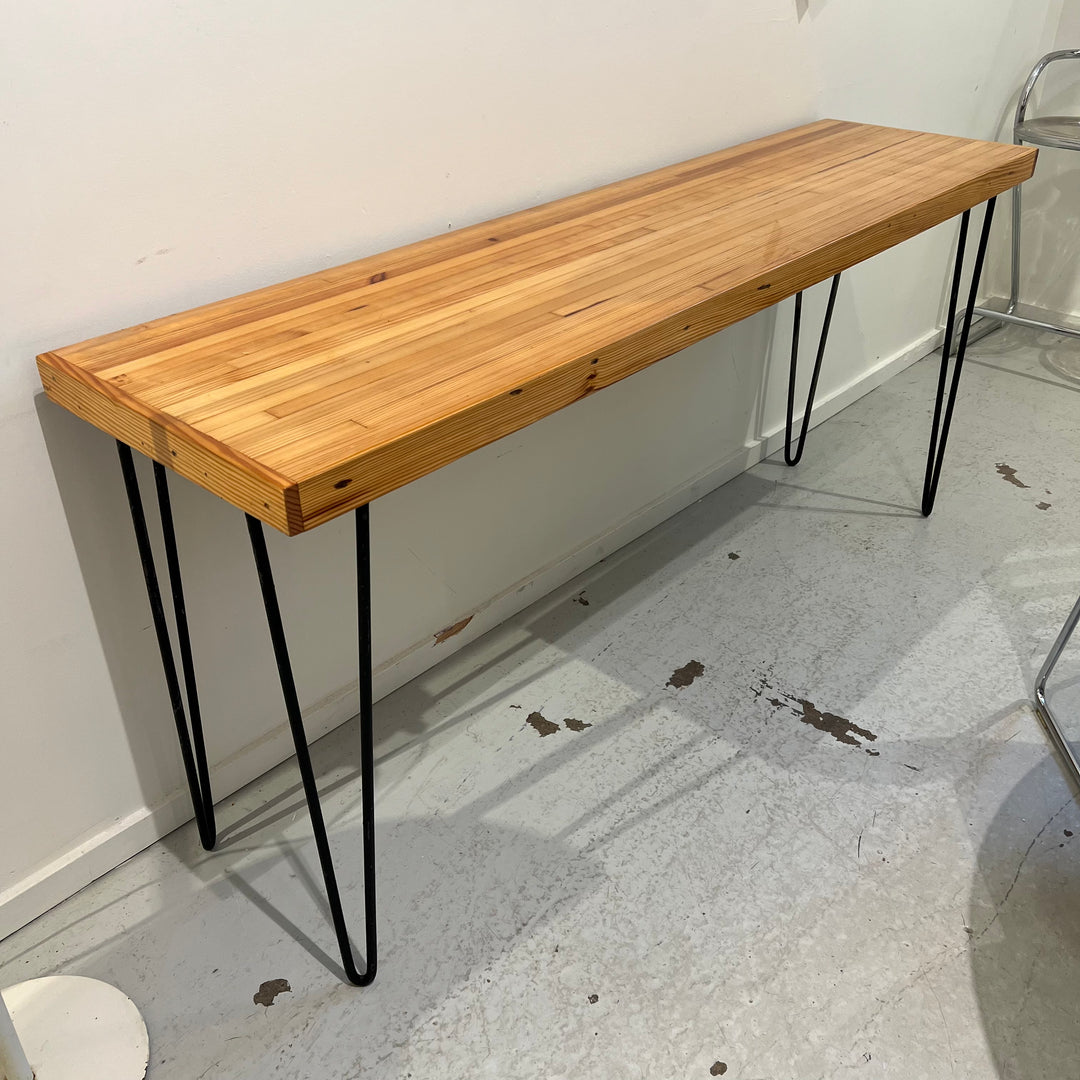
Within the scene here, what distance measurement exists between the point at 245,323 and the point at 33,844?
80cm

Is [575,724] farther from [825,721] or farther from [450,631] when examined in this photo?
[825,721]

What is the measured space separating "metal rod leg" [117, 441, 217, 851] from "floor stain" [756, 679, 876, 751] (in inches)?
37.9

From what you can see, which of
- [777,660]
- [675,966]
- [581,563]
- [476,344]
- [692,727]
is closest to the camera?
[476,344]

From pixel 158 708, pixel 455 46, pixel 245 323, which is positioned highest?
pixel 455 46

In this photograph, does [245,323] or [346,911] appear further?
[346,911]

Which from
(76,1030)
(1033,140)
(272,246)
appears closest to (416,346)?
(272,246)

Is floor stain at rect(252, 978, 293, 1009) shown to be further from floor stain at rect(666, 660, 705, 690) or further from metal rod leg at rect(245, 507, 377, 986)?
floor stain at rect(666, 660, 705, 690)

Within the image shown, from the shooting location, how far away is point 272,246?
1.38 m

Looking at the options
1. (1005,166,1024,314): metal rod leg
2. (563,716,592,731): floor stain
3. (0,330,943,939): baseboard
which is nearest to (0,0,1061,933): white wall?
(0,330,943,939): baseboard

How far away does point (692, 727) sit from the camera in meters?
1.80

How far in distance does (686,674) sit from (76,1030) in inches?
44.0

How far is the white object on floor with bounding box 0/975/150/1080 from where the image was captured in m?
1.26

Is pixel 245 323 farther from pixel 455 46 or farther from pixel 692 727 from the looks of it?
pixel 692 727

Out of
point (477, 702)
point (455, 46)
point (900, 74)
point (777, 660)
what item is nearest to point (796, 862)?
point (777, 660)
